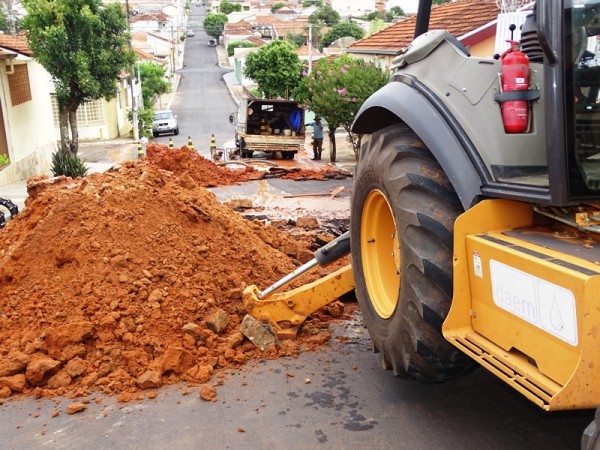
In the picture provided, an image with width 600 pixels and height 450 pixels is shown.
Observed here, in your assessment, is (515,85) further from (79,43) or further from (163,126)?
(163,126)

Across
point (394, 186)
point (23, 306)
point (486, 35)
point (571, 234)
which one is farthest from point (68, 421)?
point (486, 35)

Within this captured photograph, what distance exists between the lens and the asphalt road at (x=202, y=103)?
121 ft

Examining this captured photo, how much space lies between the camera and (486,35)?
50.5ft

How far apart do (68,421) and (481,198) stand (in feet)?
9.72

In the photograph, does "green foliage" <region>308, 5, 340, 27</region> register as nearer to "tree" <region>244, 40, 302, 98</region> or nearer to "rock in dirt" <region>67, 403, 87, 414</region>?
"tree" <region>244, 40, 302, 98</region>

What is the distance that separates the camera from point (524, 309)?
2820 mm

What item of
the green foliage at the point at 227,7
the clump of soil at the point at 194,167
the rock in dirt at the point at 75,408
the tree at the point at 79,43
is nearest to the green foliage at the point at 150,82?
the tree at the point at 79,43

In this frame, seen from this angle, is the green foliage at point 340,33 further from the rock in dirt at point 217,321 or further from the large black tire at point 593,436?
the large black tire at point 593,436

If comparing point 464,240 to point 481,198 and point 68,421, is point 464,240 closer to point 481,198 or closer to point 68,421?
point 481,198

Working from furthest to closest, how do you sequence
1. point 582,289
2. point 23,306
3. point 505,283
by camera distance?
point 23,306, point 505,283, point 582,289

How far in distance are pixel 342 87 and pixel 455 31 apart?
16.6 feet

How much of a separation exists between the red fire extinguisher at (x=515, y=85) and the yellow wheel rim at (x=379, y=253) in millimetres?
1182

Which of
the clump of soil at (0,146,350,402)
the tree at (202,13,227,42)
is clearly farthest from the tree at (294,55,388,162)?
the tree at (202,13,227,42)

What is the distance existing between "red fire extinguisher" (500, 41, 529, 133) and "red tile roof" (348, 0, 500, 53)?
1083cm
